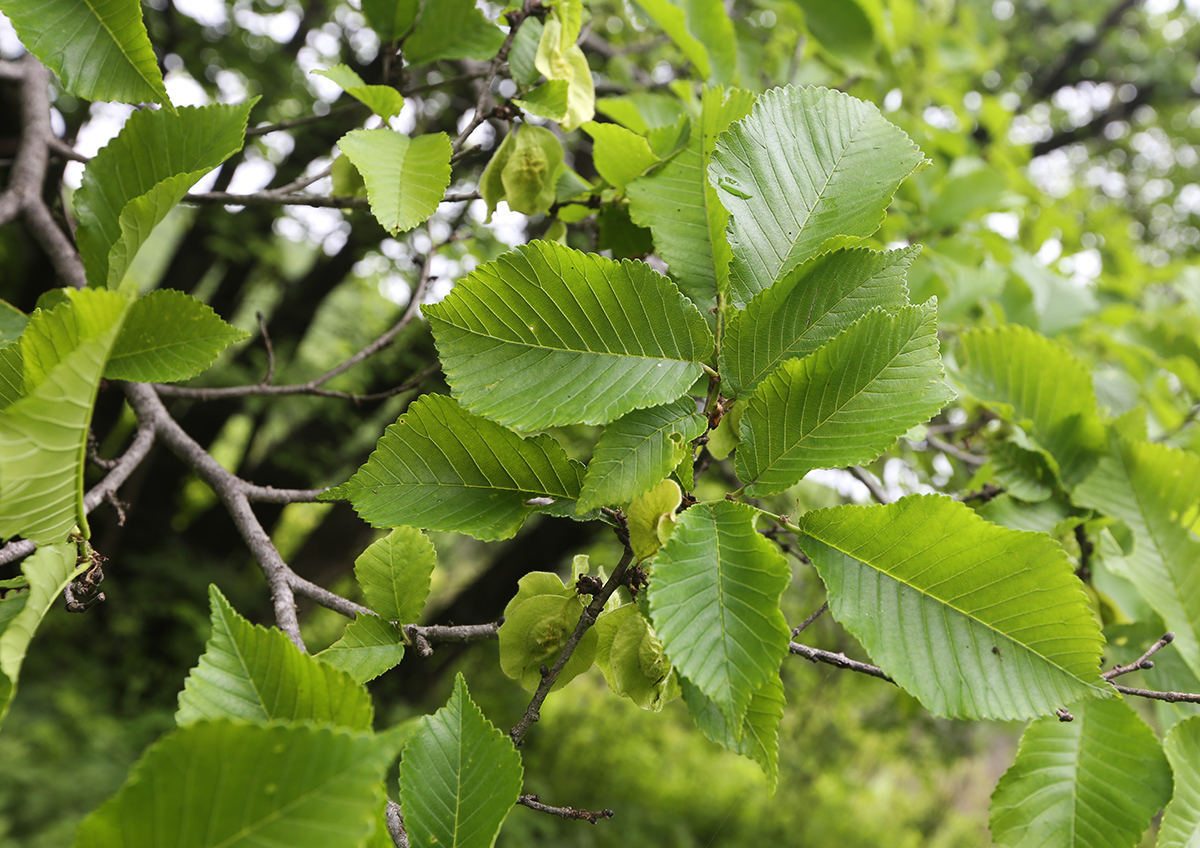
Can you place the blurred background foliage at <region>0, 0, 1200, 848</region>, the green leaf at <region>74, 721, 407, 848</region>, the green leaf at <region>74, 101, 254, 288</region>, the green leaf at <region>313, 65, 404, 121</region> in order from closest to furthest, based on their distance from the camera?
the green leaf at <region>74, 721, 407, 848</region> < the green leaf at <region>74, 101, 254, 288</region> < the green leaf at <region>313, 65, 404, 121</region> < the blurred background foliage at <region>0, 0, 1200, 848</region>

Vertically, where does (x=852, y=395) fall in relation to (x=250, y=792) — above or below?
above

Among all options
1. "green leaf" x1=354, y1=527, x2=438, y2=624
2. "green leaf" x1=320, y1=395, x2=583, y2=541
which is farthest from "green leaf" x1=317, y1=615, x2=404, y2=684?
"green leaf" x1=320, y1=395, x2=583, y2=541

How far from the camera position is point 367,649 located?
850 mm

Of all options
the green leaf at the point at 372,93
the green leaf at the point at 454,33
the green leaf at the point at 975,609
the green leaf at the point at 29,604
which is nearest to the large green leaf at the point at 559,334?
the green leaf at the point at 975,609

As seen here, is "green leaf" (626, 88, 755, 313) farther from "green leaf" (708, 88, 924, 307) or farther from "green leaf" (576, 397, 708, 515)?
"green leaf" (576, 397, 708, 515)

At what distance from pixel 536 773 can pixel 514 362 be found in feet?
21.4

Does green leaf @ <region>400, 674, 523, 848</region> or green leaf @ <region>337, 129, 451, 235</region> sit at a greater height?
green leaf @ <region>337, 129, 451, 235</region>

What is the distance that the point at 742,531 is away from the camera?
0.68 m

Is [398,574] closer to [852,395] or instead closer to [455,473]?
[455,473]

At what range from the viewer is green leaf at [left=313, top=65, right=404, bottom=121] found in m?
1.06

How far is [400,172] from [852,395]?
670 mm

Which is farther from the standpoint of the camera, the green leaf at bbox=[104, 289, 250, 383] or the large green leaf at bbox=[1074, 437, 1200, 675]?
the large green leaf at bbox=[1074, 437, 1200, 675]

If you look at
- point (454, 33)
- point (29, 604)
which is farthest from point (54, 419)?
point (454, 33)

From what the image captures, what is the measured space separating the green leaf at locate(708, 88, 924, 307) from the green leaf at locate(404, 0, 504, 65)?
0.63 m
